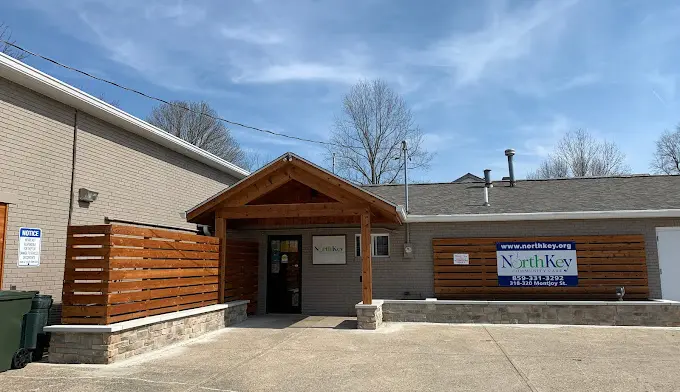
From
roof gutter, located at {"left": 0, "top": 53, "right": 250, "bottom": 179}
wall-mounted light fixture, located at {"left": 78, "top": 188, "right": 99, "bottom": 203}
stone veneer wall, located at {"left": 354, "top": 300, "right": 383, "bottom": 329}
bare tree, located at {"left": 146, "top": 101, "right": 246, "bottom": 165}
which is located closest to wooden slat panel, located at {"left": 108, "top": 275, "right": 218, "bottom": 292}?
wall-mounted light fixture, located at {"left": 78, "top": 188, "right": 99, "bottom": 203}

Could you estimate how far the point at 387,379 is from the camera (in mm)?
6266

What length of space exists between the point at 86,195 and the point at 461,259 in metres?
8.39

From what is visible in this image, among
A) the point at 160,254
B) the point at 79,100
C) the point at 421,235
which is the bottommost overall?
the point at 160,254

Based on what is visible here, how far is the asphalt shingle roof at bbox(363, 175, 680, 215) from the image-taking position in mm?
12172

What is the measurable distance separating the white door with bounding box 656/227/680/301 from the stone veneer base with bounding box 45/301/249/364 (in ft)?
35.2

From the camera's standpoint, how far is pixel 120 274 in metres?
7.38

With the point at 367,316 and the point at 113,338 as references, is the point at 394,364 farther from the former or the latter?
the point at 113,338

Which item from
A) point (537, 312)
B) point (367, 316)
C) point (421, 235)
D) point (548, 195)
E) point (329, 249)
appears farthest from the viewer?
point (548, 195)

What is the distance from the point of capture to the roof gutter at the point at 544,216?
37.1ft

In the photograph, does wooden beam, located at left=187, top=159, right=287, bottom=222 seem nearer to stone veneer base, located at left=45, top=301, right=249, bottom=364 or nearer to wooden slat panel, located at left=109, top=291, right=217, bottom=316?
wooden slat panel, located at left=109, top=291, right=217, bottom=316

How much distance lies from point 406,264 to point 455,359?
16.5 feet

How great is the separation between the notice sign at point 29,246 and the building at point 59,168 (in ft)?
0.11

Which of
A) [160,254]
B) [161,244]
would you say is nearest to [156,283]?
[160,254]

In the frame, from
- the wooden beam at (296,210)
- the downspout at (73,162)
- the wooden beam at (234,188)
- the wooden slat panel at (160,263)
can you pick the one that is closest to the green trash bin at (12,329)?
the wooden slat panel at (160,263)
